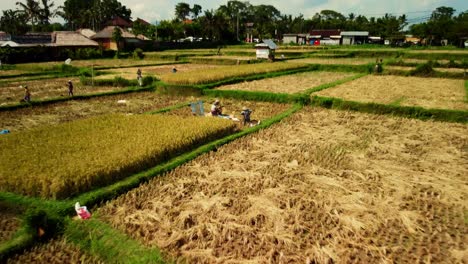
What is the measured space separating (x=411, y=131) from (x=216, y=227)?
9016 mm

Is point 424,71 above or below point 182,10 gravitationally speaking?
below

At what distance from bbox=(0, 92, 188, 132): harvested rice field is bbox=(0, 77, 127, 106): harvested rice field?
7.36 ft

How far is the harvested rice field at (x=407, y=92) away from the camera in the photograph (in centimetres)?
1584

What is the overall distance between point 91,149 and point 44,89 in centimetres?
1534

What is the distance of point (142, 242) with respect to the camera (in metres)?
5.46

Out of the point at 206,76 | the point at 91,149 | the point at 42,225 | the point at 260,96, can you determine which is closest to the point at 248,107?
the point at 260,96

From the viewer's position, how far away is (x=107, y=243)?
5387 millimetres

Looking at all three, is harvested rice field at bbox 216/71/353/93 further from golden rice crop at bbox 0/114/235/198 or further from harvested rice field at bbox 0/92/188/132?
golden rice crop at bbox 0/114/235/198

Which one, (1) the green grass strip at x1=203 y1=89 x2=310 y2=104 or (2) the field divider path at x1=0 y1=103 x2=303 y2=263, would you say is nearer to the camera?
(2) the field divider path at x1=0 y1=103 x2=303 y2=263

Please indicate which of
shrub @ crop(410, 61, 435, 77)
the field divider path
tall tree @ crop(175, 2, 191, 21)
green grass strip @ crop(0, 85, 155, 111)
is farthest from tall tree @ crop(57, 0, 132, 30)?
the field divider path

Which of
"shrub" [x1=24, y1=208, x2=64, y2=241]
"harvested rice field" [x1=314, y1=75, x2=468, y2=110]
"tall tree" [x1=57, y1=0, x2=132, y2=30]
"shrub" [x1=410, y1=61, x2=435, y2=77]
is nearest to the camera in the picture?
"shrub" [x1=24, y1=208, x2=64, y2=241]

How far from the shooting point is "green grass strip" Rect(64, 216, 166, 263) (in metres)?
5.04

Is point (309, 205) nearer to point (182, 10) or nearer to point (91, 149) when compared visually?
point (91, 149)

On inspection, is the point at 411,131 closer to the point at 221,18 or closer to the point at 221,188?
the point at 221,188
